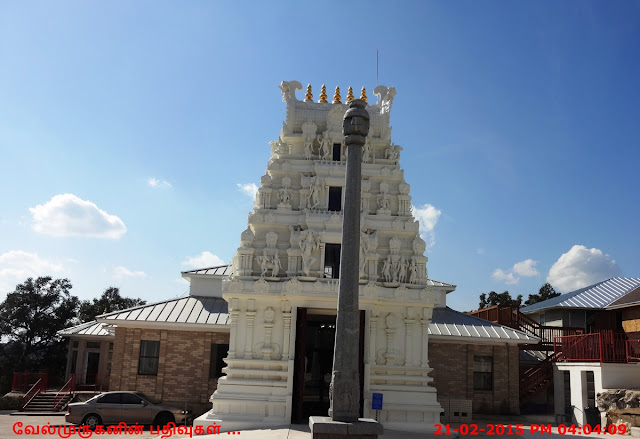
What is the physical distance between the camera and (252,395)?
16.3 m

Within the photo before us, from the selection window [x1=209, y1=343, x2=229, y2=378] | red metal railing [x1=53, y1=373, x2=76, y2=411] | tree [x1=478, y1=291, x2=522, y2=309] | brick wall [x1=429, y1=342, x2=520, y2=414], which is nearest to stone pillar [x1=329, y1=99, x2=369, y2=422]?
window [x1=209, y1=343, x2=229, y2=378]

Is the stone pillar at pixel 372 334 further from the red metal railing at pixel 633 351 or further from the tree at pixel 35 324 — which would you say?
the tree at pixel 35 324

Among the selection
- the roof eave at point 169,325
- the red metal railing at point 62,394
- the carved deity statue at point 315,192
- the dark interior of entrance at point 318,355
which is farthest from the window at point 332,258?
the red metal railing at point 62,394

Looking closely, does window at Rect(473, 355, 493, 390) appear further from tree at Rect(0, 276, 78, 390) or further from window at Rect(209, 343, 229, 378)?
tree at Rect(0, 276, 78, 390)

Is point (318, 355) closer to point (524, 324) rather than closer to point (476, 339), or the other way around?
point (476, 339)

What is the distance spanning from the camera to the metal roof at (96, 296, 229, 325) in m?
21.4

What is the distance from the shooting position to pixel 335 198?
1920cm

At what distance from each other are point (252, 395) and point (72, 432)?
5.71 m

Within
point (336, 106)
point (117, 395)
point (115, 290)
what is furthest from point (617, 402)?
point (115, 290)

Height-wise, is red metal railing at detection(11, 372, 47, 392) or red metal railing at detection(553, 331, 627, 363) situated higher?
red metal railing at detection(553, 331, 627, 363)

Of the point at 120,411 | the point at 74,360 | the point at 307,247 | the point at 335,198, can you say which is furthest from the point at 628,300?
the point at 74,360

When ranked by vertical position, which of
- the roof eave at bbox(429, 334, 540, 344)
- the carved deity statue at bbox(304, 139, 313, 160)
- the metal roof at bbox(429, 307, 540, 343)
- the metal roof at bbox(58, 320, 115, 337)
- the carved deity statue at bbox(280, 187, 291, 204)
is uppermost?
the carved deity statue at bbox(304, 139, 313, 160)

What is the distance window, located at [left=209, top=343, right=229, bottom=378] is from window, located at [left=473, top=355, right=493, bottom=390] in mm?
10456

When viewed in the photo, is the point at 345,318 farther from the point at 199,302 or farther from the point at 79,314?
the point at 79,314
